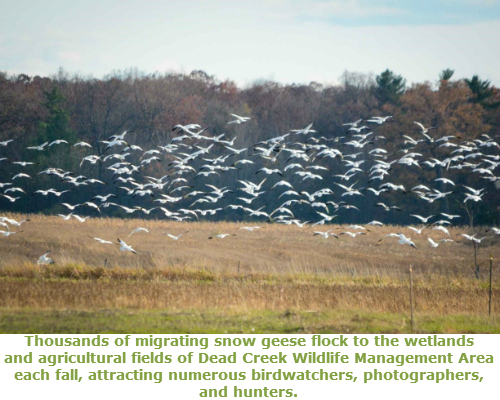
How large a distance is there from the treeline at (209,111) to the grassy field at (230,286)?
70.1 ft

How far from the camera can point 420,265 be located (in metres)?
34.0

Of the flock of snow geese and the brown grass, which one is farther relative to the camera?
the flock of snow geese

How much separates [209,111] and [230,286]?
5761 cm

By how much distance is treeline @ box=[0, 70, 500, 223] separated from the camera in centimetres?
6247

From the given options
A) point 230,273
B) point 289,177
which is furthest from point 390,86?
point 230,273

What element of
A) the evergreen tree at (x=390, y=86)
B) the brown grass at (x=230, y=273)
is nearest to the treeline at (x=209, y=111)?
the evergreen tree at (x=390, y=86)

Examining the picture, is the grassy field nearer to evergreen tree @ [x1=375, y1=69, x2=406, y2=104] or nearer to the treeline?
the treeline

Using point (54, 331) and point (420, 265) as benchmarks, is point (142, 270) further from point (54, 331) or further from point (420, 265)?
point (420, 265)

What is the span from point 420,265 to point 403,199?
30050 mm

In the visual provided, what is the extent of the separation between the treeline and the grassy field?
21.4m

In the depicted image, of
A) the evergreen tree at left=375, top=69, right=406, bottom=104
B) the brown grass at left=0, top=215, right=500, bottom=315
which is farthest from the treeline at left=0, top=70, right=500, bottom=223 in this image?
the brown grass at left=0, top=215, right=500, bottom=315

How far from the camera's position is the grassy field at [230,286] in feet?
51.2

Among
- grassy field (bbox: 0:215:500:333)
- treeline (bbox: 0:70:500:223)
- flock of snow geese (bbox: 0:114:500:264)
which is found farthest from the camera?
treeline (bbox: 0:70:500:223)
